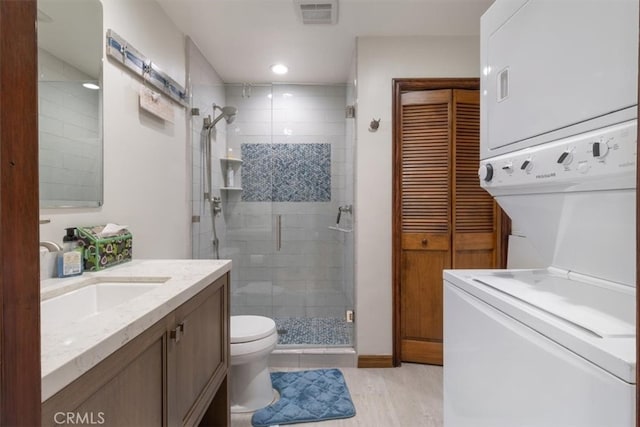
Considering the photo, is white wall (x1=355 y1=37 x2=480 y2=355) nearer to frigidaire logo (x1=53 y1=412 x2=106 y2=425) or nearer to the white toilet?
the white toilet

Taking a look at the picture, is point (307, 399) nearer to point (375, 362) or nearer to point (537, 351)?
point (375, 362)

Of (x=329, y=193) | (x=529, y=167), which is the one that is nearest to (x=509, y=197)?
Answer: (x=529, y=167)

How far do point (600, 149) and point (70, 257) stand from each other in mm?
1701

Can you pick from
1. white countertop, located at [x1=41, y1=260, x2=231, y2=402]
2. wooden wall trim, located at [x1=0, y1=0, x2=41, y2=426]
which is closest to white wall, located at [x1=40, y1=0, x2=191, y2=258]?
white countertop, located at [x1=41, y1=260, x2=231, y2=402]

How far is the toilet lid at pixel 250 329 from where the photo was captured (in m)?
1.85

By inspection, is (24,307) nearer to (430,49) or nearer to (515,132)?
(515,132)

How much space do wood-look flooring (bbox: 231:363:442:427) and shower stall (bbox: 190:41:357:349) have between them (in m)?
0.72

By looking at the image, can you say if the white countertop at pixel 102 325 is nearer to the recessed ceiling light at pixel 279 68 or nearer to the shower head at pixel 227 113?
the shower head at pixel 227 113

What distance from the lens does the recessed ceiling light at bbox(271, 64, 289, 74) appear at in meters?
2.81

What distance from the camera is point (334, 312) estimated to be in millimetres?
2883

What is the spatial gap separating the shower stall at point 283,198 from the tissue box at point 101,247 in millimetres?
1392

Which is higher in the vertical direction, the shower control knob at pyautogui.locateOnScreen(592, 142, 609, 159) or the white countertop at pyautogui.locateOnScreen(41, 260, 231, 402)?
the shower control knob at pyautogui.locateOnScreen(592, 142, 609, 159)

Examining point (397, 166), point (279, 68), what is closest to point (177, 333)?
point (397, 166)

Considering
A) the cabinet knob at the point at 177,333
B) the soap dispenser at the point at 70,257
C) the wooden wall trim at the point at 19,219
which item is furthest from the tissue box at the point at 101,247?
the wooden wall trim at the point at 19,219
